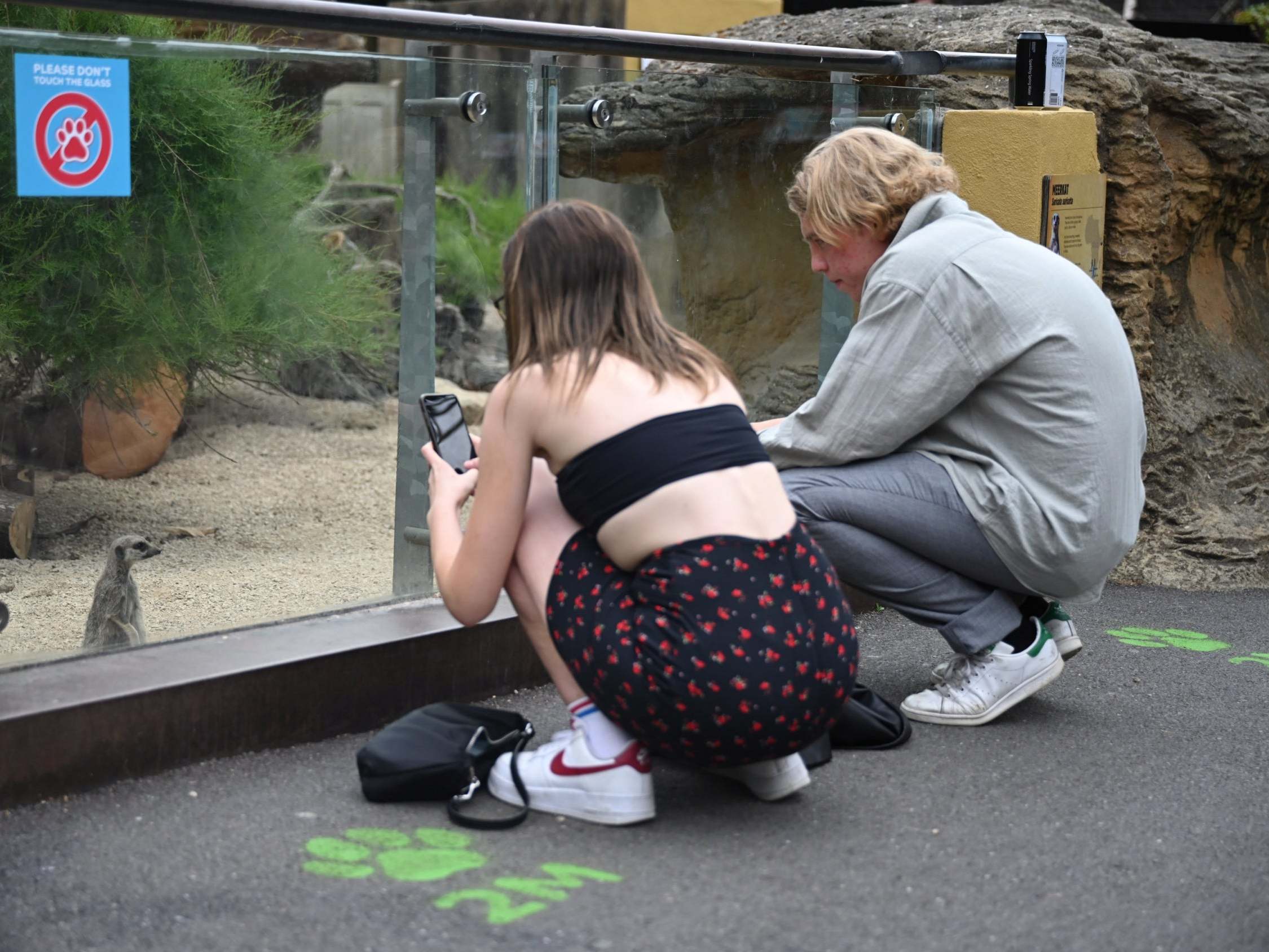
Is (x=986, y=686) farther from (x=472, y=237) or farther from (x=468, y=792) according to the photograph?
(x=472, y=237)

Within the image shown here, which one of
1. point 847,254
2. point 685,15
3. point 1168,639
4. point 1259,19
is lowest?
point 1168,639

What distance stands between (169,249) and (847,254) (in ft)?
4.77

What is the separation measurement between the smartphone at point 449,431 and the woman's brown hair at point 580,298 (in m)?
0.37

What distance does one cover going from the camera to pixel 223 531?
366 cm

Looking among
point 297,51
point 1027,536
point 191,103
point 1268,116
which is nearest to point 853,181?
point 1027,536

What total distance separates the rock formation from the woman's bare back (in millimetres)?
1531

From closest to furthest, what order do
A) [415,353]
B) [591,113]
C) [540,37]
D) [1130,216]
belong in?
[540,37]
[415,353]
[591,113]
[1130,216]

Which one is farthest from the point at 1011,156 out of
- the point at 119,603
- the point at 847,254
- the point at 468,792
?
the point at 119,603

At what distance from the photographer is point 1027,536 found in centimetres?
277

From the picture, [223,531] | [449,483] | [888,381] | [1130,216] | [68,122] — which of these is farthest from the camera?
[1130,216]

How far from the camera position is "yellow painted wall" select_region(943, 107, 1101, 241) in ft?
12.5

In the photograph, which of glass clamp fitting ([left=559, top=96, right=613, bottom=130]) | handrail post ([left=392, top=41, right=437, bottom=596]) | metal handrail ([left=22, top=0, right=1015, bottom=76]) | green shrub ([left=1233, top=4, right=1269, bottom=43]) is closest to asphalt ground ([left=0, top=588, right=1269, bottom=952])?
handrail post ([left=392, top=41, right=437, bottom=596])

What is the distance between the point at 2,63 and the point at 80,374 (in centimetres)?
72

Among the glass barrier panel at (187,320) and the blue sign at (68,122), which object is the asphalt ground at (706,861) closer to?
the glass barrier panel at (187,320)
